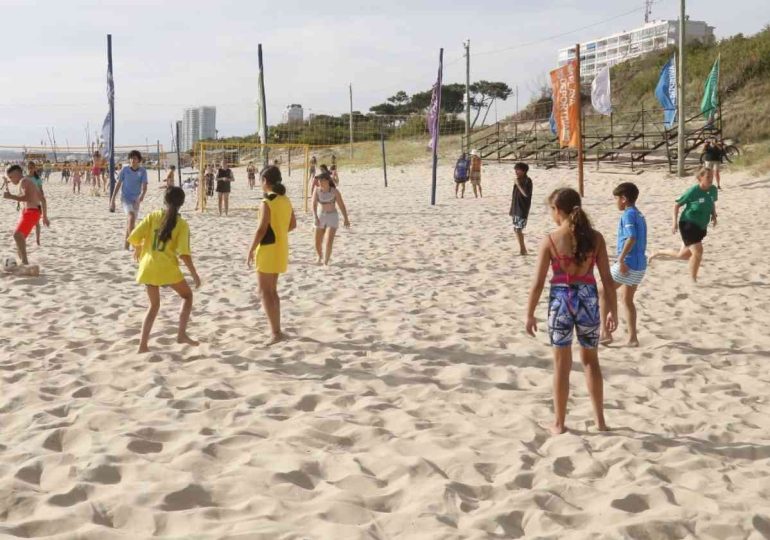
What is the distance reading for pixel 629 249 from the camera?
17.1ft

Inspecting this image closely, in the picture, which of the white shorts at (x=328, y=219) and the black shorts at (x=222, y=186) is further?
the black shorts at (x=222, y=186)

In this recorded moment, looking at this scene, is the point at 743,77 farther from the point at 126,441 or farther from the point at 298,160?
the point at 126,441

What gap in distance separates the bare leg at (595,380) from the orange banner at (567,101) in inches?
541

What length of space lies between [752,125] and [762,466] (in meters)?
24.0

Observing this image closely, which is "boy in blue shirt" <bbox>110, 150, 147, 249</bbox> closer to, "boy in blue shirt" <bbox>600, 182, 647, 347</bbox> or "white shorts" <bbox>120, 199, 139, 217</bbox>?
"white shorts" <bbox>120, 199, 139, 217</bbox>

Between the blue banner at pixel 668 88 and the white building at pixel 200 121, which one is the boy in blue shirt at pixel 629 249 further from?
the white building at pixel 200 121

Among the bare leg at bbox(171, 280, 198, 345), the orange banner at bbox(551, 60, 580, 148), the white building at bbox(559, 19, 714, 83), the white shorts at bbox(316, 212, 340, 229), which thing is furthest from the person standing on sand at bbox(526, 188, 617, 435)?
the white building at bbox(559, 19, 714, 83)

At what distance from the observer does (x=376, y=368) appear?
473 centimetres

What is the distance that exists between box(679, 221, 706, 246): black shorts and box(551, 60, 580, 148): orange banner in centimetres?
960

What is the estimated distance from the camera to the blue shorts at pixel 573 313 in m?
3.40

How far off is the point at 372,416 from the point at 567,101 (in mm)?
14566

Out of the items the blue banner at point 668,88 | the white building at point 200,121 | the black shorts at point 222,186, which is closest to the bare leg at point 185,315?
the black shorts at point 222,186

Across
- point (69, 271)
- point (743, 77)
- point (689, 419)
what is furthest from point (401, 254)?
point (743, 77)

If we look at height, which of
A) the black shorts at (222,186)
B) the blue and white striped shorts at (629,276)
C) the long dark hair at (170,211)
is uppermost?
the black shorts at (222,186)
